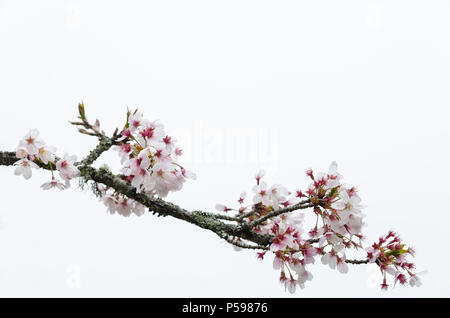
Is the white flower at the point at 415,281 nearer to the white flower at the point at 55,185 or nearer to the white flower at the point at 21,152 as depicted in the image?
the white flower at the point at 55,185

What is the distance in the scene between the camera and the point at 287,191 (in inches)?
79.8

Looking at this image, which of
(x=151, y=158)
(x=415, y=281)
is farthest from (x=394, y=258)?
(x=151, y=158)

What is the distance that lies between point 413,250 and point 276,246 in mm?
613

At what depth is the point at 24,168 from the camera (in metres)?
1.84

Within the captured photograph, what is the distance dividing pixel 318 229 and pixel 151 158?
0.76m

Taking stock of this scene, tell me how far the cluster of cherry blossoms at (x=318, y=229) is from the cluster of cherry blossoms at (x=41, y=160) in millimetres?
803

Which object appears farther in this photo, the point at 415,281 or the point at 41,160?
the point at 415,281

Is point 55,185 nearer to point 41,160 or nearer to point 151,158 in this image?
point 41,160

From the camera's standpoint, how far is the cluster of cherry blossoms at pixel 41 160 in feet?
6.04

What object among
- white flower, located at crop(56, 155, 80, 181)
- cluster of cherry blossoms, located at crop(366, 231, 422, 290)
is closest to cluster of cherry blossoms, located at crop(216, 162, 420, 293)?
cluster of cherry blossoms, located at crop(366, 231, 422, 290)

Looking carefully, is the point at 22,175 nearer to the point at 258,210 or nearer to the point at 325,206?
the point at 258,210

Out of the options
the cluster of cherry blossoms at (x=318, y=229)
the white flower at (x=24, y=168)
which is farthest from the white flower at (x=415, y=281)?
the white flower at (x=24, y=168)

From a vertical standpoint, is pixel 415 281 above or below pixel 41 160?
below

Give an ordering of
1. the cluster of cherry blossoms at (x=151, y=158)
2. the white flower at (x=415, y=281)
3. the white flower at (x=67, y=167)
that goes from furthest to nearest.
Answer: the white flower at (x=415, y=281)
the white flower at (x=67, y=167)
the cluster of cherry blossoms at (x=151, y=158)
